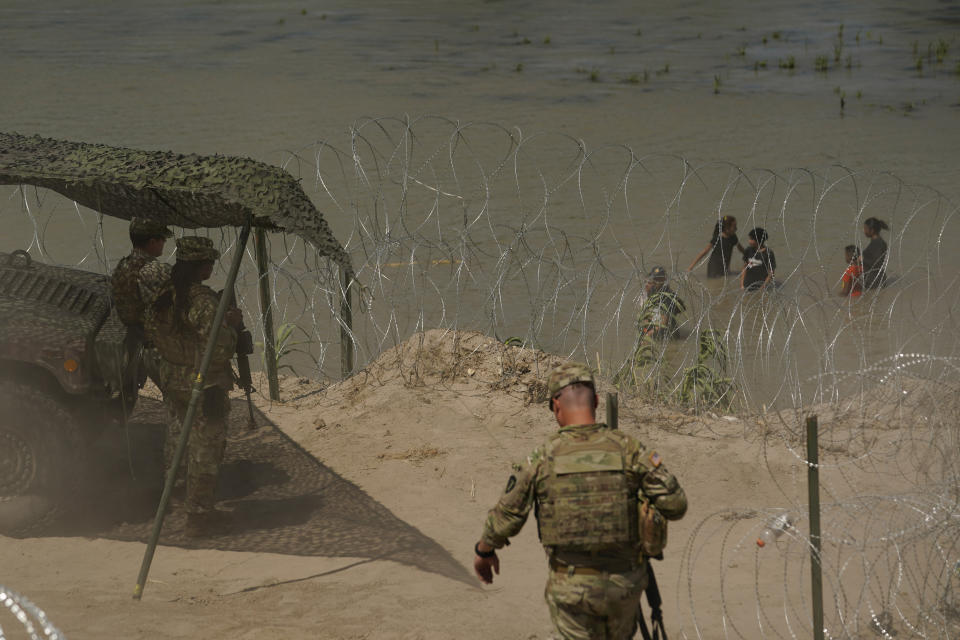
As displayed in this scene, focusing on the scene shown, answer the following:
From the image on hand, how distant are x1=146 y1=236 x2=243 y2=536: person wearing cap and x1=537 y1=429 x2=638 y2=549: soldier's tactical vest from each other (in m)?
2.74

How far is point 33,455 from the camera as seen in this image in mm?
6281

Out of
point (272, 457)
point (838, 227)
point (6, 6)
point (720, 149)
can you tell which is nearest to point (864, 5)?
point (720, 149)

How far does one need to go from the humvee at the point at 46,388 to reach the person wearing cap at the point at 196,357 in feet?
0.94

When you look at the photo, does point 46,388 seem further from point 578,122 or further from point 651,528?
point 578,122

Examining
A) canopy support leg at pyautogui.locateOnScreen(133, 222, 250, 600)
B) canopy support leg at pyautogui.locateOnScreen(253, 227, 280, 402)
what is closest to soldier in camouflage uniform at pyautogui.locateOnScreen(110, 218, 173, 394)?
canopy support leg at pyautogui.locateOnScreen(133, 222, 250, 600)

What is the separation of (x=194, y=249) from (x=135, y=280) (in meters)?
0.45

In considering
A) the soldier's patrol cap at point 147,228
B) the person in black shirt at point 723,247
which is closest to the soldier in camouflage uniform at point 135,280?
the soldier's patrol cap at point 147,228

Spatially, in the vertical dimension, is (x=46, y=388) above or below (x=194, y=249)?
below

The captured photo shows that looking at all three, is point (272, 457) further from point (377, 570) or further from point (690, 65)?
point (690, 65)

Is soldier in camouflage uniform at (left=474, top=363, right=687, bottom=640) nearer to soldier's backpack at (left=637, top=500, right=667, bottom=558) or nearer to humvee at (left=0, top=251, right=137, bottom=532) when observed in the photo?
soldier's backpack at (left=637, top=500, right=667, bottom=558)

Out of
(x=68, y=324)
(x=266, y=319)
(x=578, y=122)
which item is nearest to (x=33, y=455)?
(x=68, y=324)

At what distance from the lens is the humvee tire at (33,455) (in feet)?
20.5

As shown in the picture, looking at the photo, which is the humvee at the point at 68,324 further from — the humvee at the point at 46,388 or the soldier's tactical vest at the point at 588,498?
the soldier's tactical vest at the point at 588,498

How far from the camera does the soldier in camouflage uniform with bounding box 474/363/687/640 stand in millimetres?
4008
